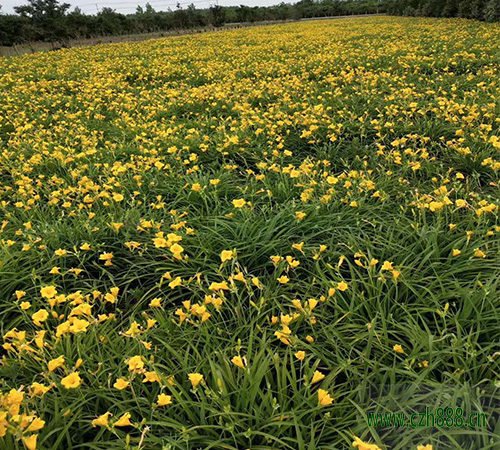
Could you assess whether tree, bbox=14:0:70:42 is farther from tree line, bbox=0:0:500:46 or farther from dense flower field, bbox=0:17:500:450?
dense flower field, bbox=0:17:500:450

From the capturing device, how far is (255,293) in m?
2.26

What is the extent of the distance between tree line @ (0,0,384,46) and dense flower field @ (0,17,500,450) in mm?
27809

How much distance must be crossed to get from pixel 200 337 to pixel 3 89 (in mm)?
10227

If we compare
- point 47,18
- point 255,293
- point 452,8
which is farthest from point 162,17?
point 255,293

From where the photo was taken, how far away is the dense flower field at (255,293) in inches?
54.6

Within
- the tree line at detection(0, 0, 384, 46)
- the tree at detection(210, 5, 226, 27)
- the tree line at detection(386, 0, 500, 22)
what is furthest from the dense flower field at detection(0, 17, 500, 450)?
the tree at detection(210, 5, 226, 27)

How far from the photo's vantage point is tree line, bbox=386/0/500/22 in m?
18.5

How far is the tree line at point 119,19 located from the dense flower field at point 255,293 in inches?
1095

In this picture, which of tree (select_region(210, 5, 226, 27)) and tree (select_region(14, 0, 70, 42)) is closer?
tree (select_region(14, 0, 70, 42))

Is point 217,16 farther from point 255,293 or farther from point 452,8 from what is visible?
point 255,293

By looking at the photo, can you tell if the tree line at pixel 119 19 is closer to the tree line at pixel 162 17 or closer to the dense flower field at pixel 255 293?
the tree line at pixel 162 17

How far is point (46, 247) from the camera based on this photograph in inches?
96.7

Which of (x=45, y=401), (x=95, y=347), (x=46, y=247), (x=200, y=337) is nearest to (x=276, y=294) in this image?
(x=200, y=337)

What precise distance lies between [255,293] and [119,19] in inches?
1742
